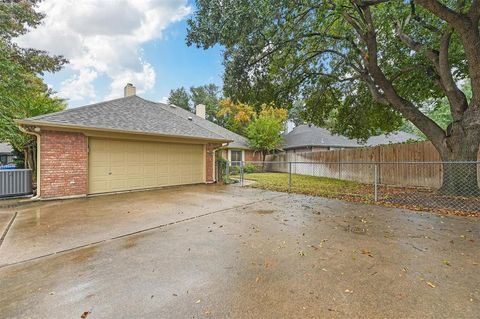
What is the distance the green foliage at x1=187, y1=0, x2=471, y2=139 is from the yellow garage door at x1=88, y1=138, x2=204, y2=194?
3.94 meters

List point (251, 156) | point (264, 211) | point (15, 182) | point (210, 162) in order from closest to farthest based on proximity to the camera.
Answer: point (264, 211) < point (15, 182) < point (210, 162) < point (251, 156)

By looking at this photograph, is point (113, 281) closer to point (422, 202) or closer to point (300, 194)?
point (300, 194)

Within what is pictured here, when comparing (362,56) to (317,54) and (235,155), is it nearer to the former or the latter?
(317,54)

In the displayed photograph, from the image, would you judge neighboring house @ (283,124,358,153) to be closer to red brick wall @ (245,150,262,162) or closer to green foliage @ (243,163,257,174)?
red brick wall @ (245,150,262,162)

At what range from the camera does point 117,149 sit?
8820 mm

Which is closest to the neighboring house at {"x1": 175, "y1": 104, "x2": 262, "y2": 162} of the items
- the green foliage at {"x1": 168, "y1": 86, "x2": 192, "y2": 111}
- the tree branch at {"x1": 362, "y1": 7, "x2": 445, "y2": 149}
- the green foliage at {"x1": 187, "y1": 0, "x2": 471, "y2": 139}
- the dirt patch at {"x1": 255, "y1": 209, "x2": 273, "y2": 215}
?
the green foliage at {"x1": 187, "y1": 0, "x2": 471, "y2": 139}

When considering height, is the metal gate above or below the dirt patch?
above

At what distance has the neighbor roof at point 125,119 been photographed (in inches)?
299

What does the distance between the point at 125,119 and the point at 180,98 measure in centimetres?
3607

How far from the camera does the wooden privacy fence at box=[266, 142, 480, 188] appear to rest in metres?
8.62

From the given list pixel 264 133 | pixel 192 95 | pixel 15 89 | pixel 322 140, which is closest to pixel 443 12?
pixel 15 89

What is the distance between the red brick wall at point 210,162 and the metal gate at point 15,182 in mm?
6783

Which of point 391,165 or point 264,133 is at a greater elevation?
point 264,133

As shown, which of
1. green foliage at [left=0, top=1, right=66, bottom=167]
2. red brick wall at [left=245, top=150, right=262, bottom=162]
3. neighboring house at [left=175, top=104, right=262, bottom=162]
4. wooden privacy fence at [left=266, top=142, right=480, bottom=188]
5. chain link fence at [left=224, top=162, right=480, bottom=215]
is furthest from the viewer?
red brick wall at [left=245, top=150, right=262, bottom=162]
